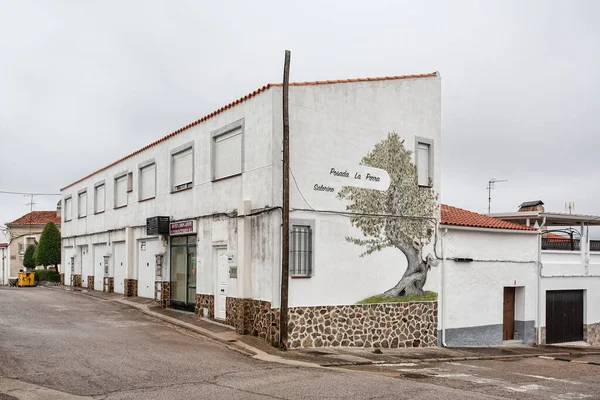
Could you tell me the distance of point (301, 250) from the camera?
614 inches

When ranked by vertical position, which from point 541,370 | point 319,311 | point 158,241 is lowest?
point 541,370

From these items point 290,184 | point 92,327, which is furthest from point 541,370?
point 92,327

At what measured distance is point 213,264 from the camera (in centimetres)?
1823

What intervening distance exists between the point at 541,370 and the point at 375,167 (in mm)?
7048

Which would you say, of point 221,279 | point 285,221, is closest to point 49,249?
point 221,279

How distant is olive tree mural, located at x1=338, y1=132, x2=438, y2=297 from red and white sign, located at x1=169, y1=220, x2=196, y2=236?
563 centimetres

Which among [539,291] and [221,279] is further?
[539,291]

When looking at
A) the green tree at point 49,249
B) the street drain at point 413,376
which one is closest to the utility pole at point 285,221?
the street drain at point 413,376

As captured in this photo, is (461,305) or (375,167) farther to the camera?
(461,305)

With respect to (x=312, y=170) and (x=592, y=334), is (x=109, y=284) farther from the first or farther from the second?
(x=592, y=334)

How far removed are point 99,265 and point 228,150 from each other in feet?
49.9

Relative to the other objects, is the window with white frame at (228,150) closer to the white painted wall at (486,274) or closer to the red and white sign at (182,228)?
the red and white sign at (182,228)

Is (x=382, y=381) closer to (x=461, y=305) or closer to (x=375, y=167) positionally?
(x=375, y=167)

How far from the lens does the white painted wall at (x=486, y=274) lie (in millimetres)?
19578
